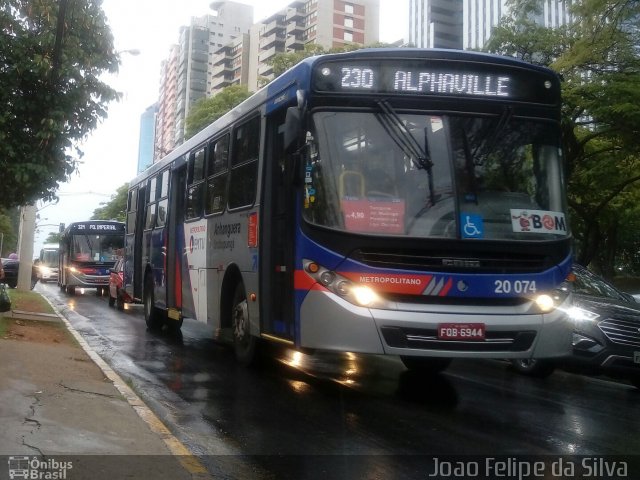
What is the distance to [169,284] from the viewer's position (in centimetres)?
1305

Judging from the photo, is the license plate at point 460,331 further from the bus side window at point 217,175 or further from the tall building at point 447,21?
the tall building at point 447,21

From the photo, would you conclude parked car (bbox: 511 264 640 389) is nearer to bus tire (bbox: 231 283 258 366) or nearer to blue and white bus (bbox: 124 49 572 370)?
blue and white bus (bbox: 124 49 572 370)


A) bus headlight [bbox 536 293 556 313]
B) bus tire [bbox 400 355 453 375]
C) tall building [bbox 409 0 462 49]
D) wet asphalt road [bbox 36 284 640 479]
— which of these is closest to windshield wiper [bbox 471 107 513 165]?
bus headlight [bbox 536 293 556 313]

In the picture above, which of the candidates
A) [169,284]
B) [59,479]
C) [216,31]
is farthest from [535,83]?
[216,31]

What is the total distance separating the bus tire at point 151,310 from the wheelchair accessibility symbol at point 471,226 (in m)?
9.09

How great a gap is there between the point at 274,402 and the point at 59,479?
10.5 feet

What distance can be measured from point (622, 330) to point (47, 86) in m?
9.23

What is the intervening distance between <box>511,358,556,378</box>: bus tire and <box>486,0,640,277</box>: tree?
6892 millimetres

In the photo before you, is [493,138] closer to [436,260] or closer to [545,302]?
[436,260]

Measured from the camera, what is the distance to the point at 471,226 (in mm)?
6898

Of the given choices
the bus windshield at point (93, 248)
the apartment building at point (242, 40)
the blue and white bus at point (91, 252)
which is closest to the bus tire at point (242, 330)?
the blue and white bus at point (91, 252)

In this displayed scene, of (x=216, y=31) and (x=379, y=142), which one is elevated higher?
(x=216, y=31)

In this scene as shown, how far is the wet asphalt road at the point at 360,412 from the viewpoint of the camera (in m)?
5.57

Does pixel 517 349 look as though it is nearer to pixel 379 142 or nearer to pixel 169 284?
pixel 379 142
